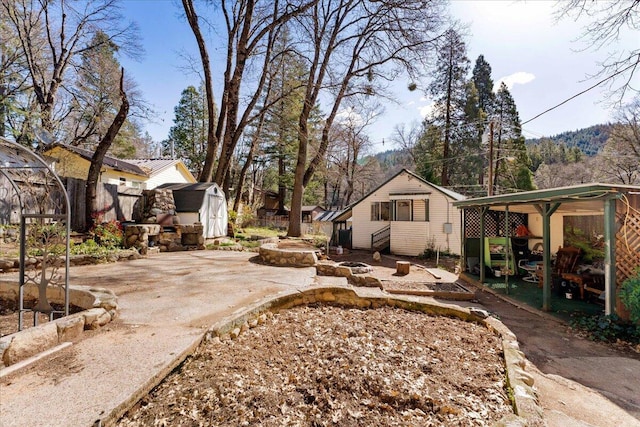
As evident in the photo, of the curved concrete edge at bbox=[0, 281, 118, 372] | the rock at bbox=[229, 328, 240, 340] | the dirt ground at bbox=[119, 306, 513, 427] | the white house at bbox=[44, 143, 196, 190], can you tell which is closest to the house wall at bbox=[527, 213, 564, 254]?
the dirt ground at bbox=[119, 306, 513, 427]

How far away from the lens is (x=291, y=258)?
7.80 m

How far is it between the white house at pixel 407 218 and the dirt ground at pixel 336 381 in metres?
11.0

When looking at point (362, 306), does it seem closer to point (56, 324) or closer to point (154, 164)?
point (56, 324)

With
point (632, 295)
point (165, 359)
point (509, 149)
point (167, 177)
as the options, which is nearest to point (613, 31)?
point (632, 295)

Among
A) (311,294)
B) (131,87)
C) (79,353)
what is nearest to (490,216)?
(311,294)

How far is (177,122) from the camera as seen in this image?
29.5 meters

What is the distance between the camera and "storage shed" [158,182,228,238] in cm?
1114

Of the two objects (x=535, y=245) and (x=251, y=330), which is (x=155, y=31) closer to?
(x=251, y=330)

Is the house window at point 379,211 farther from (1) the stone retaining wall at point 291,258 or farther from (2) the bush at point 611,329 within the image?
(2) the bush at point 611,329

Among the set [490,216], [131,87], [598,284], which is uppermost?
[131,87]

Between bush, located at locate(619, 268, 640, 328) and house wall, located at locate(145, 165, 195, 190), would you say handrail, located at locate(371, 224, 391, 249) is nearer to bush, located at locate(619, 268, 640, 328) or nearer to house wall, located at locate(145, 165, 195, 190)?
bush, located at locate(619, 268, 640, 328)

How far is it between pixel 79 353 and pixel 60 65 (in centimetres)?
1643

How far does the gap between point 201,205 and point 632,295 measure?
11.9 meters

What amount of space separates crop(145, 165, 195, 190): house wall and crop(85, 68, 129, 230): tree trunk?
1113cm
